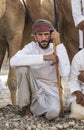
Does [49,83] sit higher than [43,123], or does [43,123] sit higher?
[49,83]

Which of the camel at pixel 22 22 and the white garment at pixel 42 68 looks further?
the camel at pixel 22 22

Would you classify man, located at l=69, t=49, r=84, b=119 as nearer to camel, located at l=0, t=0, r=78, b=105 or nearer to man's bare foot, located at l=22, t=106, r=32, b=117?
man's bare foot, located at l=22, t=106, r=32, b=117

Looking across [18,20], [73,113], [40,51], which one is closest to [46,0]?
[18,20]

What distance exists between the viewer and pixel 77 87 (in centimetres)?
583

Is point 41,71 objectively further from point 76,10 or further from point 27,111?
point 76,10

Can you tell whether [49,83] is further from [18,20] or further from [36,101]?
[18,20]

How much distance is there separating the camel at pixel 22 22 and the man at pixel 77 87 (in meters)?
1.75

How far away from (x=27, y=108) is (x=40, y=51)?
0.72 m

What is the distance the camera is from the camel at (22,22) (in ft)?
24.4

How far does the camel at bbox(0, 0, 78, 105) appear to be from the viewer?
7.44 m

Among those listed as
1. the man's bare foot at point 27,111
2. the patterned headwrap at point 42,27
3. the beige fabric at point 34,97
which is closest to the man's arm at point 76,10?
the patterned headwrap at point 42,27

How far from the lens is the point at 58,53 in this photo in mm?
5695

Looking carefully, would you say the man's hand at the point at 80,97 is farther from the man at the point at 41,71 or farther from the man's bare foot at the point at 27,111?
the man's bare foot at the point at 27,111

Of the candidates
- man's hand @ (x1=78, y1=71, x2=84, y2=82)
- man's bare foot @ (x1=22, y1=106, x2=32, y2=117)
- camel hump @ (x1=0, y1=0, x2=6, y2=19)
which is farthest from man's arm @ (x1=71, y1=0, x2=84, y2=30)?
man's bare foot @ (x1=22, y1=106, x2=32, y2=117)
